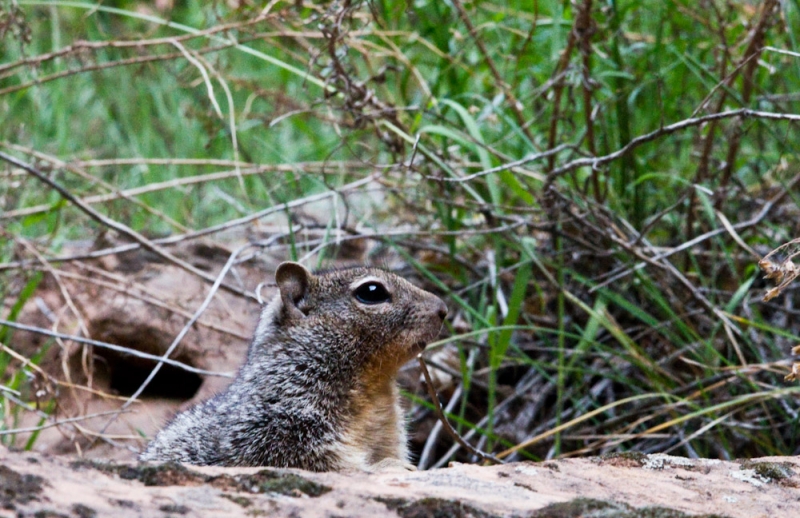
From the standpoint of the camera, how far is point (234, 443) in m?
2.82

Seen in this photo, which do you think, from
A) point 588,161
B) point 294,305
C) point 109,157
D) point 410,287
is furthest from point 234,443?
point 109,157

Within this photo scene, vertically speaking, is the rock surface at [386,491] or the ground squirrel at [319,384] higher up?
the ground squirrel at [319,384]

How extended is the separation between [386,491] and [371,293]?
1361 mm

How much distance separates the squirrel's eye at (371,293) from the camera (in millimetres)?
3230

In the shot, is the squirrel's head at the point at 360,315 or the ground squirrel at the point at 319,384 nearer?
the ground squirrel at the point at 319,384

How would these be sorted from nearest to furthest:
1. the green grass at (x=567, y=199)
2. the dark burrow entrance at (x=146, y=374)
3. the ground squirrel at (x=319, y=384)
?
the ground squirrel at (x=319, y=384)
the green grass at (x=567, y=199)
the dark burrow entrance at (x=146, y=374)

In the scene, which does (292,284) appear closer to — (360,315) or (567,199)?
(360,315)

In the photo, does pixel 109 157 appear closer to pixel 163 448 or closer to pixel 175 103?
pixel 175 103

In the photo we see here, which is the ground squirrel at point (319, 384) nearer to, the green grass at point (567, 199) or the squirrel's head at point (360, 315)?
the squirrel's head at point (360, 315)

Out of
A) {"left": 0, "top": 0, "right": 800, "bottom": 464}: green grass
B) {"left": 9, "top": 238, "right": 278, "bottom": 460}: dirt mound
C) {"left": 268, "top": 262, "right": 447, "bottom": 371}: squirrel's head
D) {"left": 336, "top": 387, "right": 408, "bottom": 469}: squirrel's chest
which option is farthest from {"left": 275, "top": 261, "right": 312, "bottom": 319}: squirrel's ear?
{"left": 9, "top": 238, "right": 278, "bottom": 460}: dirt mound

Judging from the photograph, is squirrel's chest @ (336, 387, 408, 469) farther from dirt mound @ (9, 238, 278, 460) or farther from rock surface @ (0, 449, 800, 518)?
dirt mound @ (9, 238, 278, 460)

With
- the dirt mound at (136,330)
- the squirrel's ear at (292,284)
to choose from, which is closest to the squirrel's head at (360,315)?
the squirrel's ear at (292,284)

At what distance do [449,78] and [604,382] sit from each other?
1.76 meters

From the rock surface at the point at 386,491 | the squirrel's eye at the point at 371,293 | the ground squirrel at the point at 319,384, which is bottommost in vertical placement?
the rock surface at the point at 386,491
